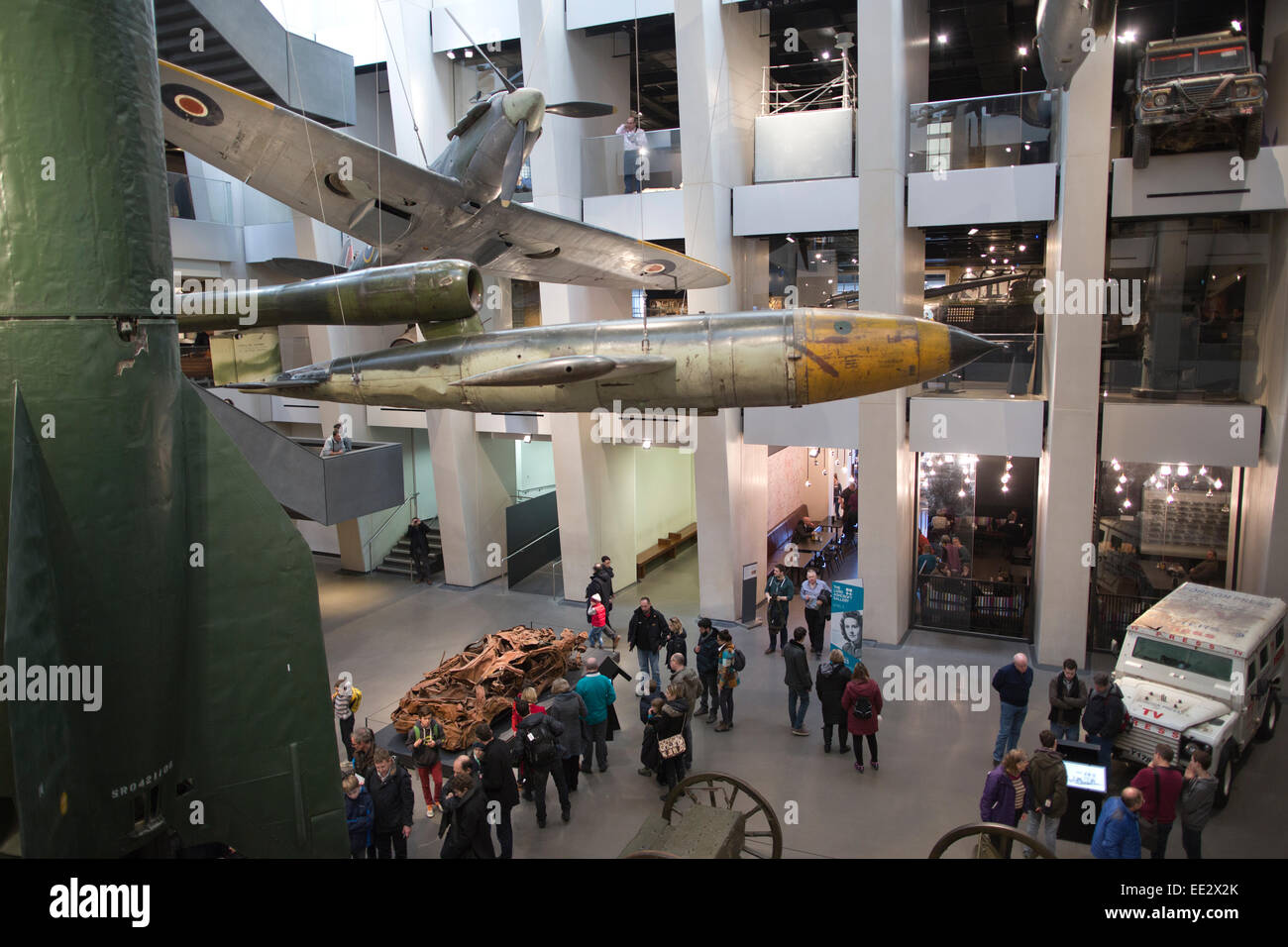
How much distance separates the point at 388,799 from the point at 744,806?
14.1 feet

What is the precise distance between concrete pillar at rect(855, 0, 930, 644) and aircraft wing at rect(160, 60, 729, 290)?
11.6 ft

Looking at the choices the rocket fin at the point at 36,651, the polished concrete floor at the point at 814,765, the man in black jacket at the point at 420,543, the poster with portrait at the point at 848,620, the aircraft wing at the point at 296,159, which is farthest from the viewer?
the man in black jacket at the point at 420,543

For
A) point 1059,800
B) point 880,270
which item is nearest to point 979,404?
point 880,270

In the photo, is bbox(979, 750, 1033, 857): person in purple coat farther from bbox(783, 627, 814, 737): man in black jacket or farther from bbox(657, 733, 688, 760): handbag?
bbox(783, 627, 814, 737): man in black jacket

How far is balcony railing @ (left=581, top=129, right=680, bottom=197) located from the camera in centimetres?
1617

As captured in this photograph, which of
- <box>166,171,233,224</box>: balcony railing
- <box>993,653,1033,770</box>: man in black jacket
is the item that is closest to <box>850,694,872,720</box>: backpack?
<box>993,653,1033,770</box>: man in black jacket

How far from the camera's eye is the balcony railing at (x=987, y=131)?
44.5 ft

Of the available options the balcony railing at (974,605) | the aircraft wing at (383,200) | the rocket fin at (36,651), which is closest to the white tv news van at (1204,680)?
the balcony railing at (974,605)

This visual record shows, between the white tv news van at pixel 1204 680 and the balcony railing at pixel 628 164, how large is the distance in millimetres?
11195

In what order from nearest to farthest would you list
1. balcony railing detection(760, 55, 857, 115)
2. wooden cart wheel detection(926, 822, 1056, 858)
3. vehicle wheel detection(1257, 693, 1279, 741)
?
wooden cart wheel detection(926, 822, 1056, 858) → vehicle wheel detection(1257, 693, 1279, 741) → balcony railing detection(760, 55, 857, 115)

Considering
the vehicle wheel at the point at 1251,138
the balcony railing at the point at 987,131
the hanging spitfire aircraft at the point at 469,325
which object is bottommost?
the hanging spitfire aircraft at the point at 469,325

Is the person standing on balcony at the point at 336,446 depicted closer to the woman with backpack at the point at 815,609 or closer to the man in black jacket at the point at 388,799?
the man in black jacket at the point at 388,799
